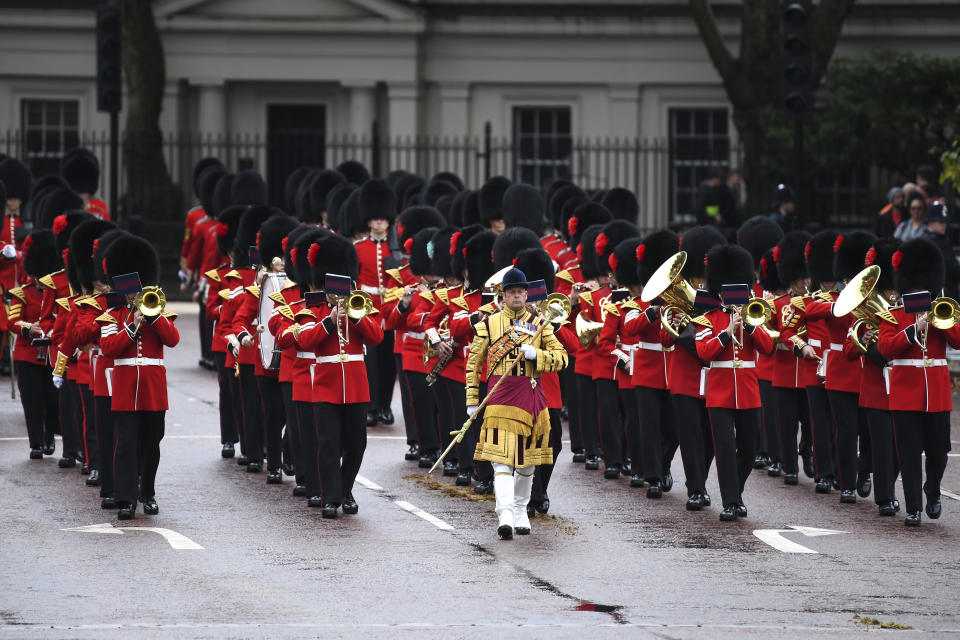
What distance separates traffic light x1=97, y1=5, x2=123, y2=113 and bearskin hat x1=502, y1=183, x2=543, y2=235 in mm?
6215

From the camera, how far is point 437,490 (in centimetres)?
1178

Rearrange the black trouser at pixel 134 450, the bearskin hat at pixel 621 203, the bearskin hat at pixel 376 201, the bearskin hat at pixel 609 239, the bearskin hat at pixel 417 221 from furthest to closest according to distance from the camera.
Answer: the bearskin hat at pixel 621 203 < the bearskin hat at pixel 376 201 < the bearskin hat at pixel 417 221 < the bearskin hat at pixel 609 239 < the black trouser at pixel 134 450

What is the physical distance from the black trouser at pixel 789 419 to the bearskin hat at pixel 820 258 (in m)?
0.76

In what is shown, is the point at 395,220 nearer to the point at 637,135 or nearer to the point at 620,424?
the point at 620,424

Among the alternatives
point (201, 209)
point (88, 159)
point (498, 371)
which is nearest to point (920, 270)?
point (498, 371)

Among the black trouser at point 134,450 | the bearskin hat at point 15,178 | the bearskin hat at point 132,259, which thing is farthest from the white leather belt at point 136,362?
the bearskin hat at point 15,178

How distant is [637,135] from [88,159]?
12297mm

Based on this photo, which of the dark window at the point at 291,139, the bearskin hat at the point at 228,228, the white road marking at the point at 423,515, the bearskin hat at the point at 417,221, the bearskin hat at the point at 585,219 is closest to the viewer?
the white road marking at the point at 423,515

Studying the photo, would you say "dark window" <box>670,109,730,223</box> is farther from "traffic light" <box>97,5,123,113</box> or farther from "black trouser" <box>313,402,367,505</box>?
"black trouser" <box>313,402,367,505</box>

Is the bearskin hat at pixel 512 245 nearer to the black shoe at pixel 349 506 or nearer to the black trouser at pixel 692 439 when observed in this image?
the black trouser at pixel 692 439

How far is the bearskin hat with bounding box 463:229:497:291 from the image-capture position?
12.2 metres

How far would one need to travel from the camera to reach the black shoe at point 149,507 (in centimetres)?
1084

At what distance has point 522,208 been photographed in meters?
14.8

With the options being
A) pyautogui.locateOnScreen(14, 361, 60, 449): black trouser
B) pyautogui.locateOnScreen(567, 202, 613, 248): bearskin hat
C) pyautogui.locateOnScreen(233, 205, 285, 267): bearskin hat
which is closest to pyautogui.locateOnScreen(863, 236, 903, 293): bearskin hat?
pyautogui.locateOnScreen(567, 202, 613, 248): bearskin hat
